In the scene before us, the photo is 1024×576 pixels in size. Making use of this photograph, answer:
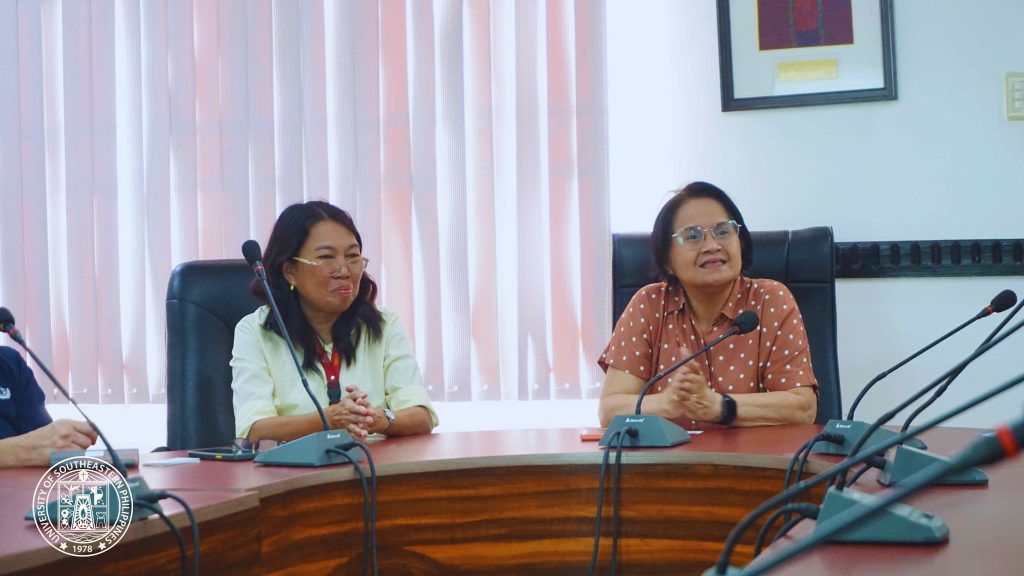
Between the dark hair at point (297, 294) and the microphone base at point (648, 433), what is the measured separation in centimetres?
75

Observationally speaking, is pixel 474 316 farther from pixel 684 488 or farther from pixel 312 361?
pixel 684 488

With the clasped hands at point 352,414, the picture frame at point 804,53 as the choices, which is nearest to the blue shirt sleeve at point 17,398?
the clasped hands at point 352,414

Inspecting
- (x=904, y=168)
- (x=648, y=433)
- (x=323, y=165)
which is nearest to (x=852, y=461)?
(x=648, y=433)

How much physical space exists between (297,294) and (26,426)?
65 centimetres

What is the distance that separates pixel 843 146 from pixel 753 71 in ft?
1.10

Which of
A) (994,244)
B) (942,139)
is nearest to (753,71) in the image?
(942,139)

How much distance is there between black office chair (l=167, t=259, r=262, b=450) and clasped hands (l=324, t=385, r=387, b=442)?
16.1 inches

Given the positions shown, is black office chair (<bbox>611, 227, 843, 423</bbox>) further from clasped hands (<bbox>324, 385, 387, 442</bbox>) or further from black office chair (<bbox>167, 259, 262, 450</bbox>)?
black office chair (<bbox>167, 259, 262, 450</bbox>)

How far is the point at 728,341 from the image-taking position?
2.38 meters

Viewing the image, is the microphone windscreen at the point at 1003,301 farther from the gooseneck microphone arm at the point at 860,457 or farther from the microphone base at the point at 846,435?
the gooseneck microphone arm at the point at 860,457

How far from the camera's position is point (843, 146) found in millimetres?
2896

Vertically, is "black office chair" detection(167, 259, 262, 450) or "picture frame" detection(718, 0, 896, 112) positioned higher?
"picture frame" detection(718, 0, 896, 112)

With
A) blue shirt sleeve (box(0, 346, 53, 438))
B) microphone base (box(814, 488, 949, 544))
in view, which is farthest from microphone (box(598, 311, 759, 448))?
blue shirt sleeve (box(0, 346, 53, 438))

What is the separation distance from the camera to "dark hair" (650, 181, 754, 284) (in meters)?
2.46
